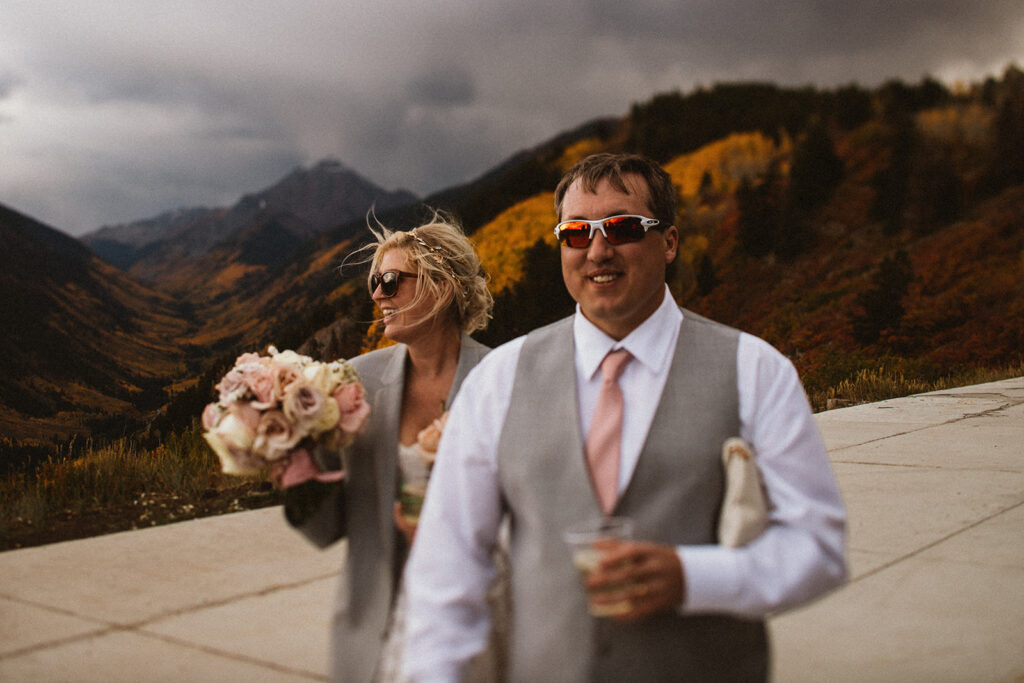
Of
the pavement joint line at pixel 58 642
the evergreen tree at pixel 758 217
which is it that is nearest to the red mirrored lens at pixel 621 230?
the pavement joint line at pixel 58 642

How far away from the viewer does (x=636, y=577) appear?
1619 mm

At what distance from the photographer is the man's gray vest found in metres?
1.76

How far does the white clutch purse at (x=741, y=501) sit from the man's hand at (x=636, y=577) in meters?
0.14

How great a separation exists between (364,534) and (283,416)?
0.44 meters

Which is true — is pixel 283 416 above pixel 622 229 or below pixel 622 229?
below

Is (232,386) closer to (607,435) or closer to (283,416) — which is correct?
Result: (283,416)

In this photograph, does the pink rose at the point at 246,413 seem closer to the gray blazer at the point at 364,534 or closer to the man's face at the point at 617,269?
the gray blazer at the point at 364,534

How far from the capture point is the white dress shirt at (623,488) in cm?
171

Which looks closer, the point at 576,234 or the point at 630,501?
the point at 630,501

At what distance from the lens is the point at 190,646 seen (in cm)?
337

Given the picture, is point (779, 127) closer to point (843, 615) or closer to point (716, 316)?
point (716, 316)

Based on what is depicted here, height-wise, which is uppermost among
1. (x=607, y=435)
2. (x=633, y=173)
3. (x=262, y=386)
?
(x=633, y=173)

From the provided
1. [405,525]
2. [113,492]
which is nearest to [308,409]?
[405,525]

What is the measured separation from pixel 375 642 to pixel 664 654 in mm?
1105
